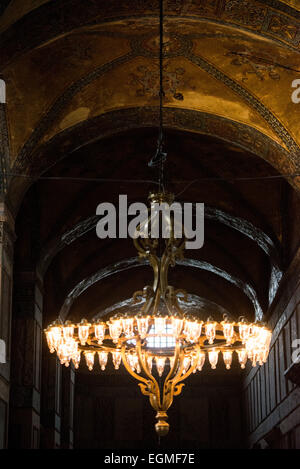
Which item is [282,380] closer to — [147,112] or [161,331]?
[147,112]

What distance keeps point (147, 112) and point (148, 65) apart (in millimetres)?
1188

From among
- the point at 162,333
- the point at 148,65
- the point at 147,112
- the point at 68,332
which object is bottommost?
the point at 162,333

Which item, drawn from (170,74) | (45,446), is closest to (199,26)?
(170,74)

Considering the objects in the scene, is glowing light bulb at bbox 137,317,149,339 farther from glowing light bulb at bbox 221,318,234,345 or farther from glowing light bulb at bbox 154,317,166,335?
glowing light bulb at bbox 221,318,234,345

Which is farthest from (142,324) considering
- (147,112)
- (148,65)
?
(147,112)

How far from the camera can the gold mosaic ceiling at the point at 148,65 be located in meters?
10.9

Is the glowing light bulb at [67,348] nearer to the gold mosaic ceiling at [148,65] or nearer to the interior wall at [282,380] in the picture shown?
the gold mosaic ceiling at [148,65]

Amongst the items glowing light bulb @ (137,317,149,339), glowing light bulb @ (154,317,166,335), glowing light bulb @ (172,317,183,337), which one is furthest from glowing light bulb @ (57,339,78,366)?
glowing light bulb @ (172,317,183,337)

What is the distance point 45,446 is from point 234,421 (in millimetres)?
9745

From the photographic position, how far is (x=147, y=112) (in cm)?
1391

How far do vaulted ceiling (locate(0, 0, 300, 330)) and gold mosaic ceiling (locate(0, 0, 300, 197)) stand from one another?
0.02 metres

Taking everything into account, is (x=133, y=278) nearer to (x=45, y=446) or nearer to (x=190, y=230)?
(x=190, y=230)

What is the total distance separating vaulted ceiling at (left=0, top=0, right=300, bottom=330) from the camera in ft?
36.2

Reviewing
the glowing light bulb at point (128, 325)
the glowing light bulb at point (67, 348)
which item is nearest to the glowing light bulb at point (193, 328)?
the glowing light bulb at point (128, 325)
